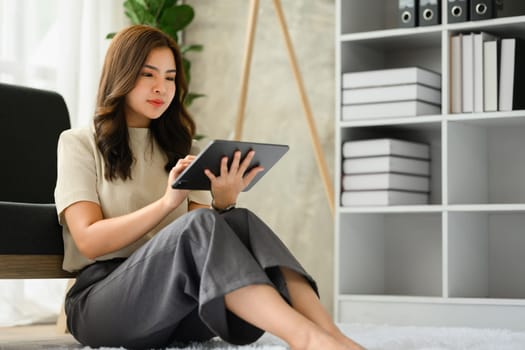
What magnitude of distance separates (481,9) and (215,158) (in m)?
1.59

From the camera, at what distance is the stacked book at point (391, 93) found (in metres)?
3.12

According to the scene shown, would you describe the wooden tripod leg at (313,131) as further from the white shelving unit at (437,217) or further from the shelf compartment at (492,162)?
the shelf compartment at (492,162)

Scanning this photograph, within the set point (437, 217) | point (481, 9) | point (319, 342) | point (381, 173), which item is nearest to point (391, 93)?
point (381, 173)

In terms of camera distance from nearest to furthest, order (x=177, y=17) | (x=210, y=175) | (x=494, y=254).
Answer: (x=210, y=175), (x=494, y=254), (x=177, y=17)

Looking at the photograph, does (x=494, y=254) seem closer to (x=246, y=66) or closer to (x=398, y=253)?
(x=398, y=253)

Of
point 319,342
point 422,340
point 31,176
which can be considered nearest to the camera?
point 319,342

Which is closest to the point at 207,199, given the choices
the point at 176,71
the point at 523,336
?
the point at 176,71

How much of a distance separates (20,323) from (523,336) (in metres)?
1.94

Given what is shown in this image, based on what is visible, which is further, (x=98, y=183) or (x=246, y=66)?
(x=246, y=66)

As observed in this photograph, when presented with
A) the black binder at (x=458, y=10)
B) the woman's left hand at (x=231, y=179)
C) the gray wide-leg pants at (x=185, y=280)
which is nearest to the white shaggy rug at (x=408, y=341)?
the gray wide-leg pants at (x=185, y=280)

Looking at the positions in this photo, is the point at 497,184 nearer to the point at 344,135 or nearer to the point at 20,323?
the point at 344,135

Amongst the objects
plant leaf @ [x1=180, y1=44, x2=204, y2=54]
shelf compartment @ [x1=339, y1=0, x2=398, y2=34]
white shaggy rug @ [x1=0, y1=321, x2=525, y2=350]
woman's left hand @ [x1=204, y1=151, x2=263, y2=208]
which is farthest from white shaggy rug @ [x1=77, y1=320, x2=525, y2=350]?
plant leaf @ [x1=180, y1=44, x2=204, y2=54]

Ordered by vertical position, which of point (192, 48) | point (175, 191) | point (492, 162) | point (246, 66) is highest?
point (192, 48)

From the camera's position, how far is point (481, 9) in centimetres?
304
